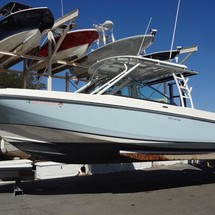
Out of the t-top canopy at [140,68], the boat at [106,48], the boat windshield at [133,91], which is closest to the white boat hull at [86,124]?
the boat windshield at [133,91]

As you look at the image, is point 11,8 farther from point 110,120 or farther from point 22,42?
point 110,120

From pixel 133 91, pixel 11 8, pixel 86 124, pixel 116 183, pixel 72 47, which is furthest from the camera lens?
pixel 72 47

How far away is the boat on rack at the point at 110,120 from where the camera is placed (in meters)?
6.11

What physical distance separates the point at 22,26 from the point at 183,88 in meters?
7.37

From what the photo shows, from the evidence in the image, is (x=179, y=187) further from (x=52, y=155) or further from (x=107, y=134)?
(x=52, y=155)

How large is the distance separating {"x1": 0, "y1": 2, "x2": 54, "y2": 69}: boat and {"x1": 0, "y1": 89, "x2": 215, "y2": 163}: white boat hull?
268 inches

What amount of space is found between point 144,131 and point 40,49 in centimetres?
911

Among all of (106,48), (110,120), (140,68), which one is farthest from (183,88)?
(106,48)

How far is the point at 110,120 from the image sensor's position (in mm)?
6328

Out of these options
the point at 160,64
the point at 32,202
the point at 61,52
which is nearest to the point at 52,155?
the point at 32,202

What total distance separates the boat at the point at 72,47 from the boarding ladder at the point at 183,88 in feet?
23.3

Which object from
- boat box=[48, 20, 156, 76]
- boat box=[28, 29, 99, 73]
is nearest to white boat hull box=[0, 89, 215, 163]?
boat box=[48, 20, 156, 76]

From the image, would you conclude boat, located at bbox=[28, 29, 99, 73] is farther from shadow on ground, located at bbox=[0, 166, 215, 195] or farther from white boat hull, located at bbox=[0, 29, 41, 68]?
shadow on ground, located at bbox=[0, 166, 215, 195]

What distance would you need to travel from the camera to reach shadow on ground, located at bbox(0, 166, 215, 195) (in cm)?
717
